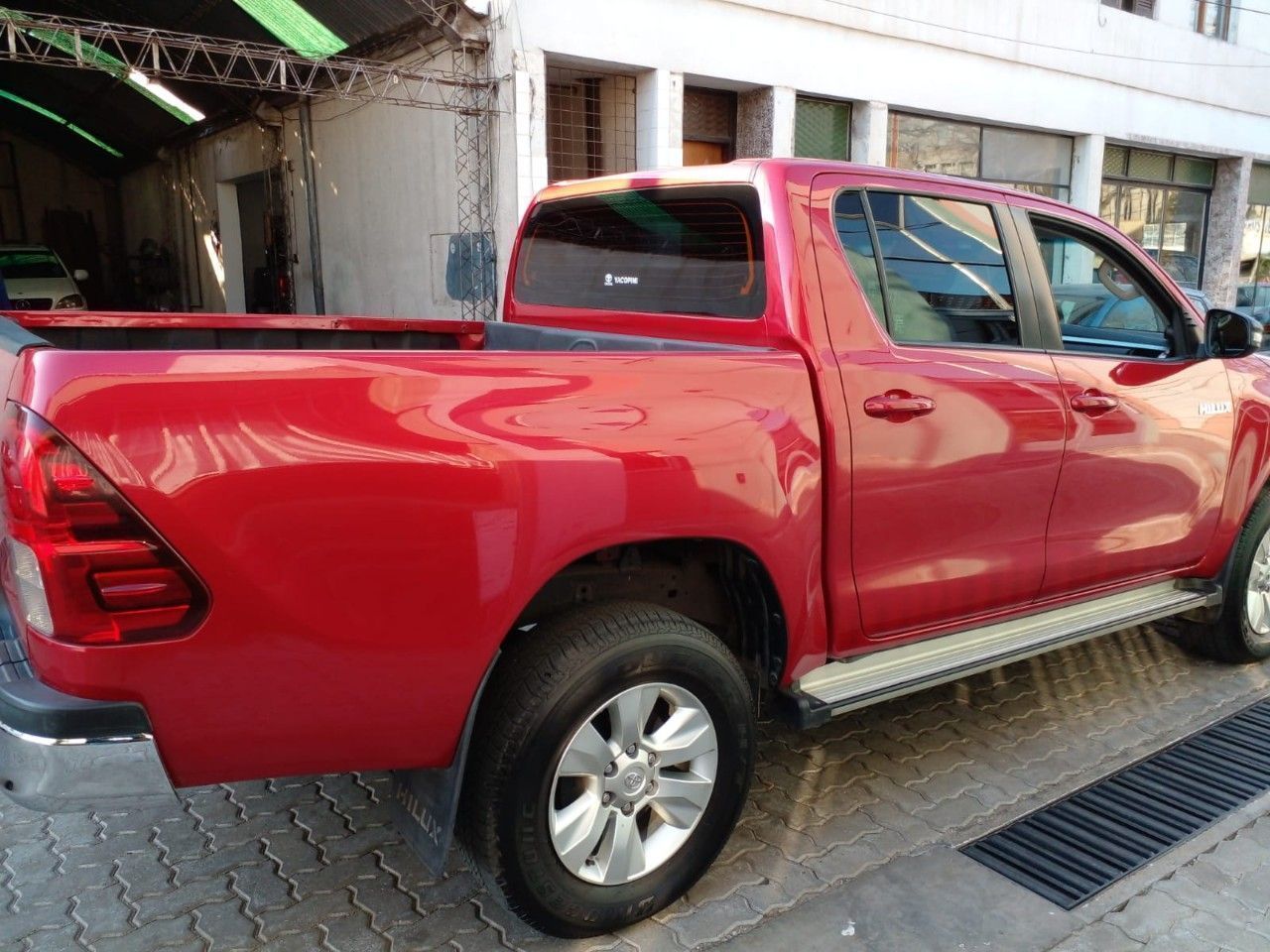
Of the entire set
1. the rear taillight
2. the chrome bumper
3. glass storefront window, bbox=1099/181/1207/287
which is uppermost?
glass storefront window, bbox=1099/181/1207/287

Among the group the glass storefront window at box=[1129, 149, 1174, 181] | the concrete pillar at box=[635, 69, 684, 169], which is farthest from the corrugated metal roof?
the glass storefront window at box=[1129, 149, 1174, 181]

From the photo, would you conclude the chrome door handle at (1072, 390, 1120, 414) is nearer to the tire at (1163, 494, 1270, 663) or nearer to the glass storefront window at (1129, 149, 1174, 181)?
the tire at (1163, 494, 1270, 663)

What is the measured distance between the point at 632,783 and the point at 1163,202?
1825 centimetres

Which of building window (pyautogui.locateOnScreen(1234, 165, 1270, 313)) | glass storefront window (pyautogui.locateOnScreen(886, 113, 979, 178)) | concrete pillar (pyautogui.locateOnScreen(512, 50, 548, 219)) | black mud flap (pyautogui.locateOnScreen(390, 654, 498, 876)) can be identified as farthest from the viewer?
building window (pyautogui.locateOnScreen(1234, 165, 1270, 313))

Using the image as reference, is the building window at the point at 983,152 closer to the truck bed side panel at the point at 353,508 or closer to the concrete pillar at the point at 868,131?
the concrete pillar at the point at 868,131

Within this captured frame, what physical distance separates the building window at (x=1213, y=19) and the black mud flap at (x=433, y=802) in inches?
742

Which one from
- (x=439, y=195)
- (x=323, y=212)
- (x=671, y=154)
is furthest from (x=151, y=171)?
(x=671, y=154)

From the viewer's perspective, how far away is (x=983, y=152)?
1404cm

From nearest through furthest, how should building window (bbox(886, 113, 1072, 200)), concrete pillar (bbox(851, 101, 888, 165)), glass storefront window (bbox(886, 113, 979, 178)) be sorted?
concrete pillar (bbox(851, 101, 888, 165)) → glass storefront window (bbox(886, 113, 979, 178)) → building window (bbox(886, 113, 1072, 200))

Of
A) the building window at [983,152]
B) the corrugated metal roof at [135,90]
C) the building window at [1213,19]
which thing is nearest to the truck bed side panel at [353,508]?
the corrugated metal roof at [135,90]

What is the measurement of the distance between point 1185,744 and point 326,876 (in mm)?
3054

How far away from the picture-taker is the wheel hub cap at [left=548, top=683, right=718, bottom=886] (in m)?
2.41

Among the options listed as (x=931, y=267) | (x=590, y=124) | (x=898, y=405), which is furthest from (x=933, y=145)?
(x=898, y=405)

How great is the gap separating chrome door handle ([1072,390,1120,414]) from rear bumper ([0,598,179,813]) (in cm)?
291
